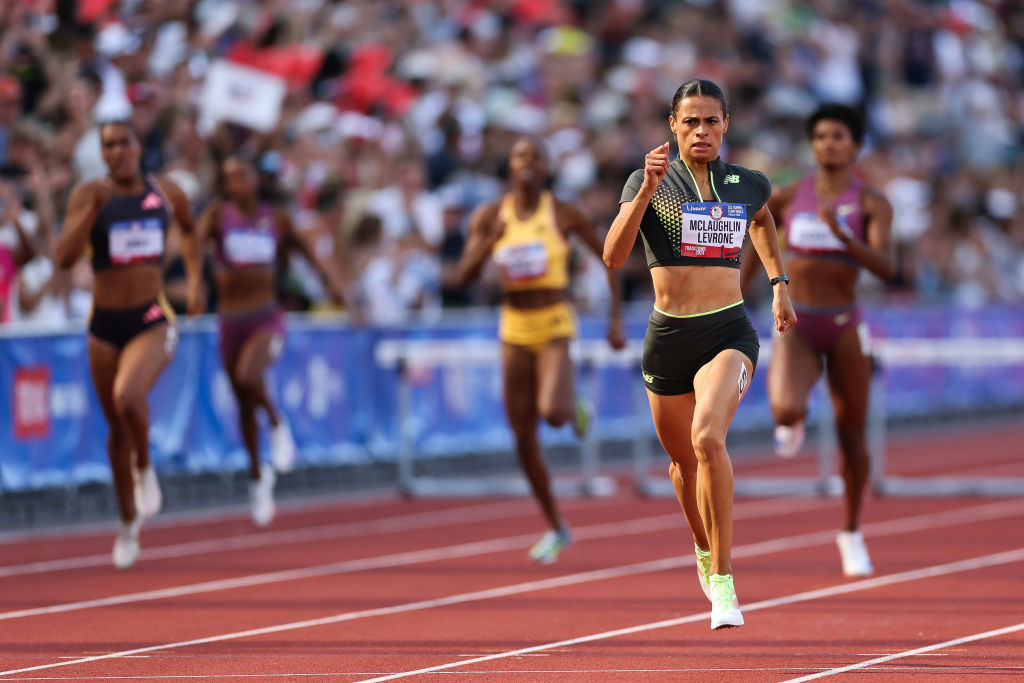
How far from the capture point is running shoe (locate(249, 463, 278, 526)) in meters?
12.8

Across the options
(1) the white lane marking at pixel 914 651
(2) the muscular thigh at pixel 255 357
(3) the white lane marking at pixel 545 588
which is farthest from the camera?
(2) the muscular thigh at pixel 255 357

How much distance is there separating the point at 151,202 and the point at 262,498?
10.7ft

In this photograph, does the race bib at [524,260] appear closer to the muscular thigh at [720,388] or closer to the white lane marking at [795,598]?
the white lane marking at [795,598]

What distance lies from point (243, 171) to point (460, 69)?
7.47 metres

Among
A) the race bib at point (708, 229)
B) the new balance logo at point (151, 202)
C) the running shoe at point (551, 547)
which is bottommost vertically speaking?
the running shoe at point (551, 547)

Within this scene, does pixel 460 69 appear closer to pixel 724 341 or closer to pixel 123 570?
pixel 123 570

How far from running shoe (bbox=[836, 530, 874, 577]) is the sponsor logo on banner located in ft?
19.0

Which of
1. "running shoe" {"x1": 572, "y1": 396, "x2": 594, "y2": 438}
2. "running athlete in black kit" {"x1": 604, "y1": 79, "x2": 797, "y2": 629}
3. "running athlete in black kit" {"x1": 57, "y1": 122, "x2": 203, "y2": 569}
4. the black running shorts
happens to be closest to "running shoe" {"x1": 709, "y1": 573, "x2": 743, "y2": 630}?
"running athlete in black kit" {"x1": 604, "y1": 79, "x2": 797, "y2": 629}

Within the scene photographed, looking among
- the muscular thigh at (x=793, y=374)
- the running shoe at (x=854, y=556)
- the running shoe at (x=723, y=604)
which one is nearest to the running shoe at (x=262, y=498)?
the muscular thigh at (x=793, y=374)

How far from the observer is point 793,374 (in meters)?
Answer: 9.80

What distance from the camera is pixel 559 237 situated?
10.8 m

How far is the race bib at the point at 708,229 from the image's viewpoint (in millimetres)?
7168

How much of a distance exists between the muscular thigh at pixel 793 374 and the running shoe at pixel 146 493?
12.2 feet

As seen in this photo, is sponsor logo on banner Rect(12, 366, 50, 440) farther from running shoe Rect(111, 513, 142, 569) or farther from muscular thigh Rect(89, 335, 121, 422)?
running shoe Rect(111, 513, 142, 569)
